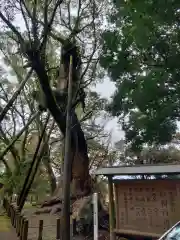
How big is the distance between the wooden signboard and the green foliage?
2321 mm

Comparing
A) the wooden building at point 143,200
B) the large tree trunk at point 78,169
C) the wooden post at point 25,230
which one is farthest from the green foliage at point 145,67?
the large tree trunk at point 78,169

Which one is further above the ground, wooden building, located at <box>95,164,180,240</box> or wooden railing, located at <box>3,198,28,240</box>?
wooden building, located at <box>95,164,180,240</box>

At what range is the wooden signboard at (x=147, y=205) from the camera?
6098 mm

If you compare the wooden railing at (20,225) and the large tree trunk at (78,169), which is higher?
the large tree trunk at (78,169)

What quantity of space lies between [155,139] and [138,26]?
3.48m

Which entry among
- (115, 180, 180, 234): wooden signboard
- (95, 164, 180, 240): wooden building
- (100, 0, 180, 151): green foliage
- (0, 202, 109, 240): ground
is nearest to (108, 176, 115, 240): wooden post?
(95, 164, 180, 240): wooden building

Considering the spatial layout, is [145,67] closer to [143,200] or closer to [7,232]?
[143,200]

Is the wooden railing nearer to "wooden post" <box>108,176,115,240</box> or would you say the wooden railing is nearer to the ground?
the ground

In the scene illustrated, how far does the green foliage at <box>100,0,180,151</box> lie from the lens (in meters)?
7.59

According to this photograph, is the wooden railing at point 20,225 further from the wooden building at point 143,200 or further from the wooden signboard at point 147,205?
the wooden signboard at point 147,205

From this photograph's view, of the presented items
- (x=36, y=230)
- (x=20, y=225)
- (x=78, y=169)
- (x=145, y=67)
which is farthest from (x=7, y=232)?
(x=145, y=67)


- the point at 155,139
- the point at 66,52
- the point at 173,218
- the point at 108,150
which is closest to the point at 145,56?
the point at 155,139

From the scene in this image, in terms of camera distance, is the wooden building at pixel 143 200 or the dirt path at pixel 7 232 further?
the dirt path at pixel 7 232

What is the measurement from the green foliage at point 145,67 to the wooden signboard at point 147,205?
2321 millimetres
